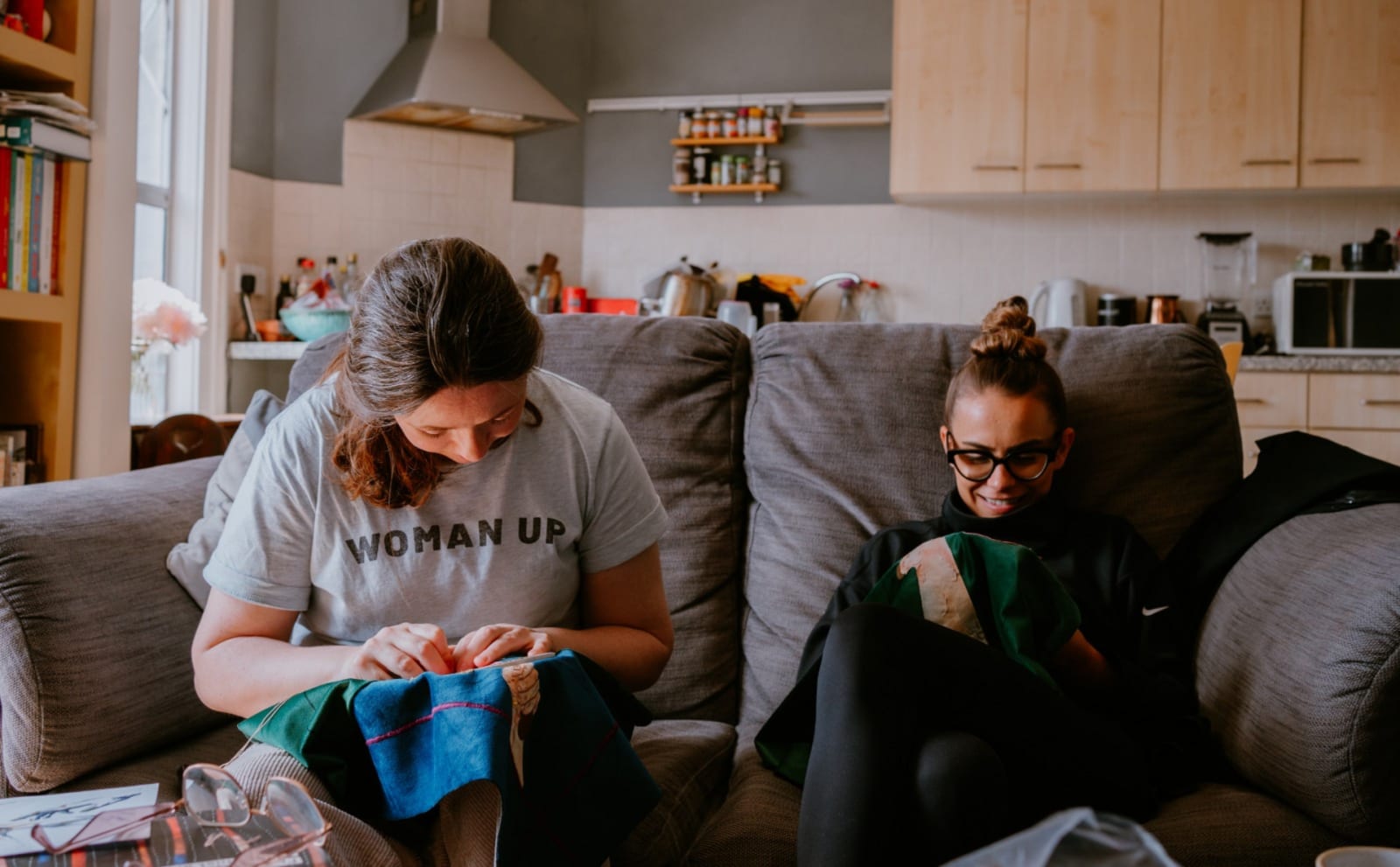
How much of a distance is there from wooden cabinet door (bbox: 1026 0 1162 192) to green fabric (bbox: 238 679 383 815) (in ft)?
12.5

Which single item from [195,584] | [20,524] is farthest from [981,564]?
[20,524]

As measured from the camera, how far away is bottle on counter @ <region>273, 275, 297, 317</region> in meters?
4.25

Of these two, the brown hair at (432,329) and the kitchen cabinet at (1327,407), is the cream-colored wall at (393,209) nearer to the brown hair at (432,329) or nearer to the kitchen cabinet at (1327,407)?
the kitchen cabinet at (1327,407)

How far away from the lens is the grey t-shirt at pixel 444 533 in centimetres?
128

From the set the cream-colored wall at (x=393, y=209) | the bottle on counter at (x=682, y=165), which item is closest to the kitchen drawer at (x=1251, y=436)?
the bottle on counter at (x=682, y=165)

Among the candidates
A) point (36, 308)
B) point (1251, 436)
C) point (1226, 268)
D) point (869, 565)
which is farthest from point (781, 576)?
point (1226, 268)

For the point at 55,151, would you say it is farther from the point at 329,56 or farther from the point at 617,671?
the point at 329,56

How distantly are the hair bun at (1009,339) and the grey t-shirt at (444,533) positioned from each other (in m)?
0.57

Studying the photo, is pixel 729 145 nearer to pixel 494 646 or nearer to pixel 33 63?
pixel 33 63

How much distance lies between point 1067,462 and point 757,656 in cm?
56

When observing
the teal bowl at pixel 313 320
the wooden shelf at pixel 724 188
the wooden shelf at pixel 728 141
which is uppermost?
the wooden shelf at pixel 728 141

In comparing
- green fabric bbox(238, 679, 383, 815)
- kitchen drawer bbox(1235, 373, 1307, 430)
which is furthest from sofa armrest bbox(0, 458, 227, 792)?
kitchen drawer bbox(1235, 373, 1307, 430)

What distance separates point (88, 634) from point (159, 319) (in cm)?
165

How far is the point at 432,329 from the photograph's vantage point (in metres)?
1.10
